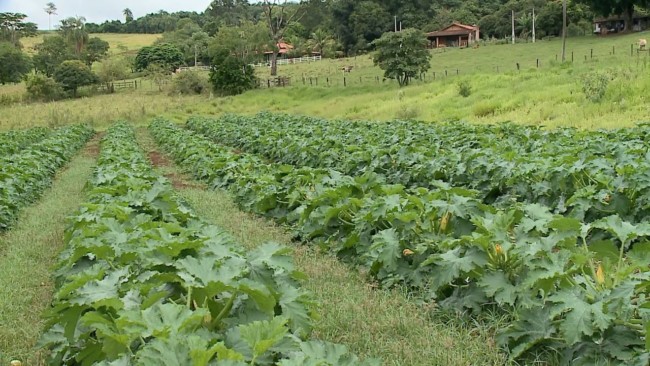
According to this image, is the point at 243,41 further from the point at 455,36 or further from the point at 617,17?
the point at 617,17

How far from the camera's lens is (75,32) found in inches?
3140

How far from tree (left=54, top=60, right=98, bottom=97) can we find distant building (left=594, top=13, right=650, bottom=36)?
169ft

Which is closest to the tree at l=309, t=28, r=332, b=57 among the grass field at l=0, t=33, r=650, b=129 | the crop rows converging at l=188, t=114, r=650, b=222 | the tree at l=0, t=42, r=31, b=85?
the grass field at l=0, t=33, r=650, b=129

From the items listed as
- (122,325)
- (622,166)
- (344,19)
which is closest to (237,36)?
(344,19)

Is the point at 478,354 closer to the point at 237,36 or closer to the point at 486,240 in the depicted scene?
the point at 486,240

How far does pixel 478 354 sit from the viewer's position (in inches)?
153

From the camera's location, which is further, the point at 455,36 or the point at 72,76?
the point at 455,36

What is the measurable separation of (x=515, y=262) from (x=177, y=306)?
2.54 metres

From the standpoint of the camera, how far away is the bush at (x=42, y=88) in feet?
159

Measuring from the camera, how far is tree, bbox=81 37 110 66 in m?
69.7

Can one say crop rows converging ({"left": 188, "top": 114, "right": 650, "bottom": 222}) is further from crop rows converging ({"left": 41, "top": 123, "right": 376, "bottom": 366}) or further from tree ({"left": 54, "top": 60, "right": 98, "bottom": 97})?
tree ({"left": 54, "top": 60, "right": 98, "bottom": 97})

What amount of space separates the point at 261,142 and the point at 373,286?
1215 centimetres

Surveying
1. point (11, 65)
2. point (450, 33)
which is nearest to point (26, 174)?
point (11, 65)

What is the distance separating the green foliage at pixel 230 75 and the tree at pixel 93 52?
2671 centimetres
